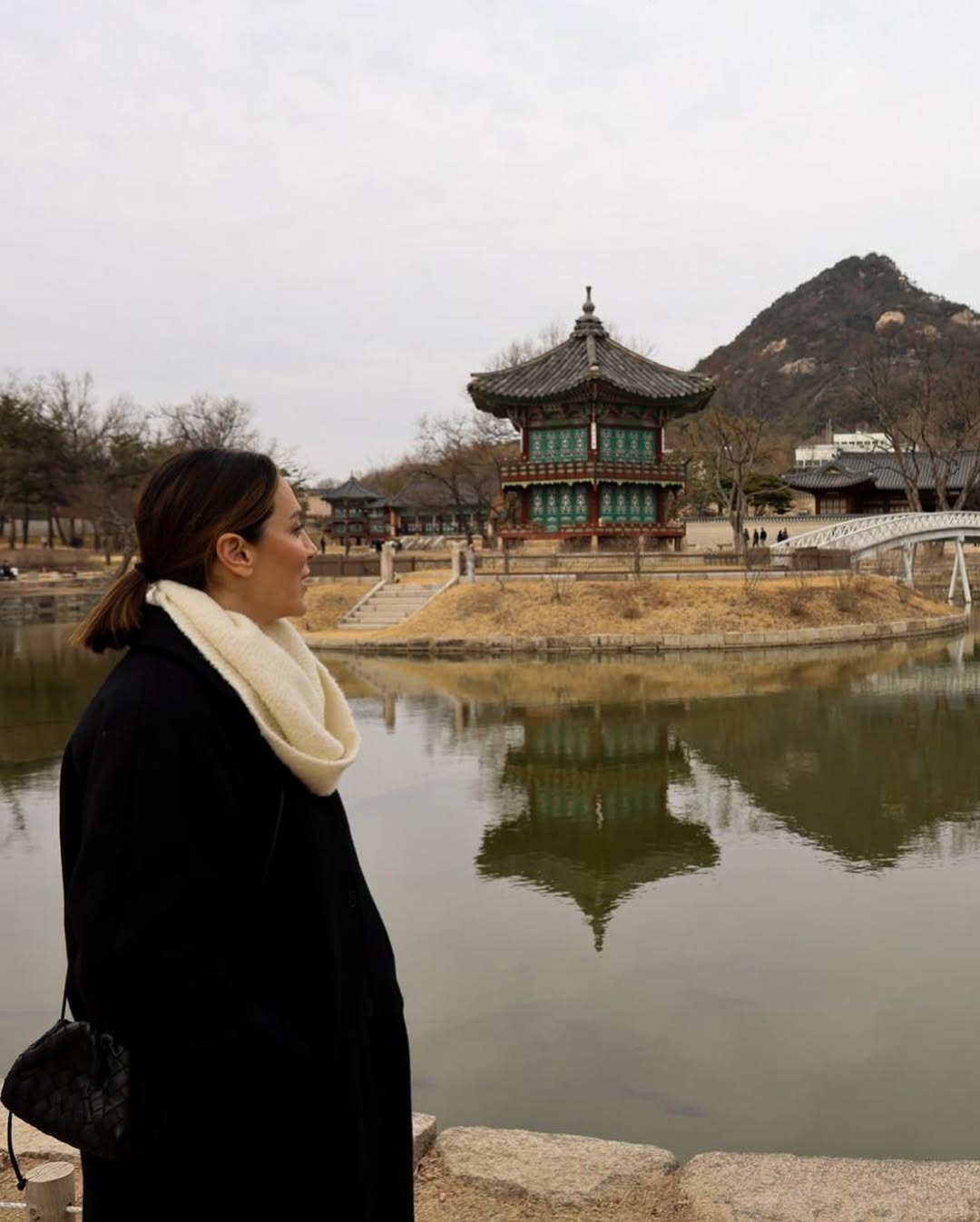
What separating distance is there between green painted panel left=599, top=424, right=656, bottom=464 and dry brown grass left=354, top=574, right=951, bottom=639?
8233 mm

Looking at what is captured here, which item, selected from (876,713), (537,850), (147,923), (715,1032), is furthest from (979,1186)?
(876,713)

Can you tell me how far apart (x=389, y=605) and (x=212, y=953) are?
27.3 meters

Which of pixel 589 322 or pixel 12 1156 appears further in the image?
pixel 589 322

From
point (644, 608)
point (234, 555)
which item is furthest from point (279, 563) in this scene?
point (644, 608)

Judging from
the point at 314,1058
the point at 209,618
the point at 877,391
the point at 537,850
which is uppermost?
the point at 877,391

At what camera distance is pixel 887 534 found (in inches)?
1248

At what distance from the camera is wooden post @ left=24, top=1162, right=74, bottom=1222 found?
263 centimetres

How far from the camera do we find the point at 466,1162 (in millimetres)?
3506

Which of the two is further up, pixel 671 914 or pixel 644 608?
pixel 644 608

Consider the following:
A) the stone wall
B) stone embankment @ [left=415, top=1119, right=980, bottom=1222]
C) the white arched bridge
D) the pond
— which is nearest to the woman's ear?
stone embankment @ [left=415, top=1119, right=980, bottom=1222]

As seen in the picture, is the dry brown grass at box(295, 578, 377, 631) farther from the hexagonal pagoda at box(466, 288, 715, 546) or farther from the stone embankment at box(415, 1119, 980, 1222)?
the stone embankment at box(415, 1119, 980, 1222)

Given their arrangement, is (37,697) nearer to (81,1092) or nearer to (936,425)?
(81,1092)

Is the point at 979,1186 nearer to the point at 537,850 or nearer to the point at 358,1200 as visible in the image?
the point at 358,1200

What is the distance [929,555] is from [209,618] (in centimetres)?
4570
